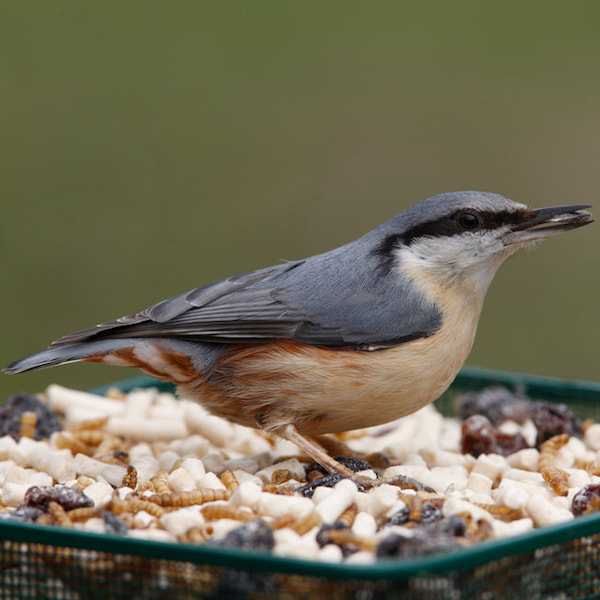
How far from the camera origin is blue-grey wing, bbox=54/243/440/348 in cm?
369

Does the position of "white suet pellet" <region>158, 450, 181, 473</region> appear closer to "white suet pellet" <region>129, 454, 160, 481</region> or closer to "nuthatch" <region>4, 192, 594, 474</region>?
"white suet pellet" <region>129, 454, 160, 481</region>

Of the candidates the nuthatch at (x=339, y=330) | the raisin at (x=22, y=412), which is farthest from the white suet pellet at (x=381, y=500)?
the raisin at (x=22, y=412)

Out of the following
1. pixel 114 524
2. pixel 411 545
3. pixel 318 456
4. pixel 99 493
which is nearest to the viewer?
pixel 411 545

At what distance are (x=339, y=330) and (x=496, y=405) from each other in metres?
1.54

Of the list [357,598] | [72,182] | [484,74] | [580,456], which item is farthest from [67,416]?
[484,74]

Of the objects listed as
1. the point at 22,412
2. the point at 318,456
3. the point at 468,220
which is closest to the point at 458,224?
the point at 468,220

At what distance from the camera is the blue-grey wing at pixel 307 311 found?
369 centimetres

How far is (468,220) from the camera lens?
3814 millimetres

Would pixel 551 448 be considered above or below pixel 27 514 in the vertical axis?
below

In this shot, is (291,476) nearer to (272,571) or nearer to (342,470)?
(342,470)

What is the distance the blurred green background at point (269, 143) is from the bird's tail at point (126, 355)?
3.65m

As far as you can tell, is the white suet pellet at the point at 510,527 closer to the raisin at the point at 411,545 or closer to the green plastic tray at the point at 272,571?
the green plastic tray at the point at 272,571

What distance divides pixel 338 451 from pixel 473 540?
1542mm

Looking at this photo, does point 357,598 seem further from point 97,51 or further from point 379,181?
point 97,51
